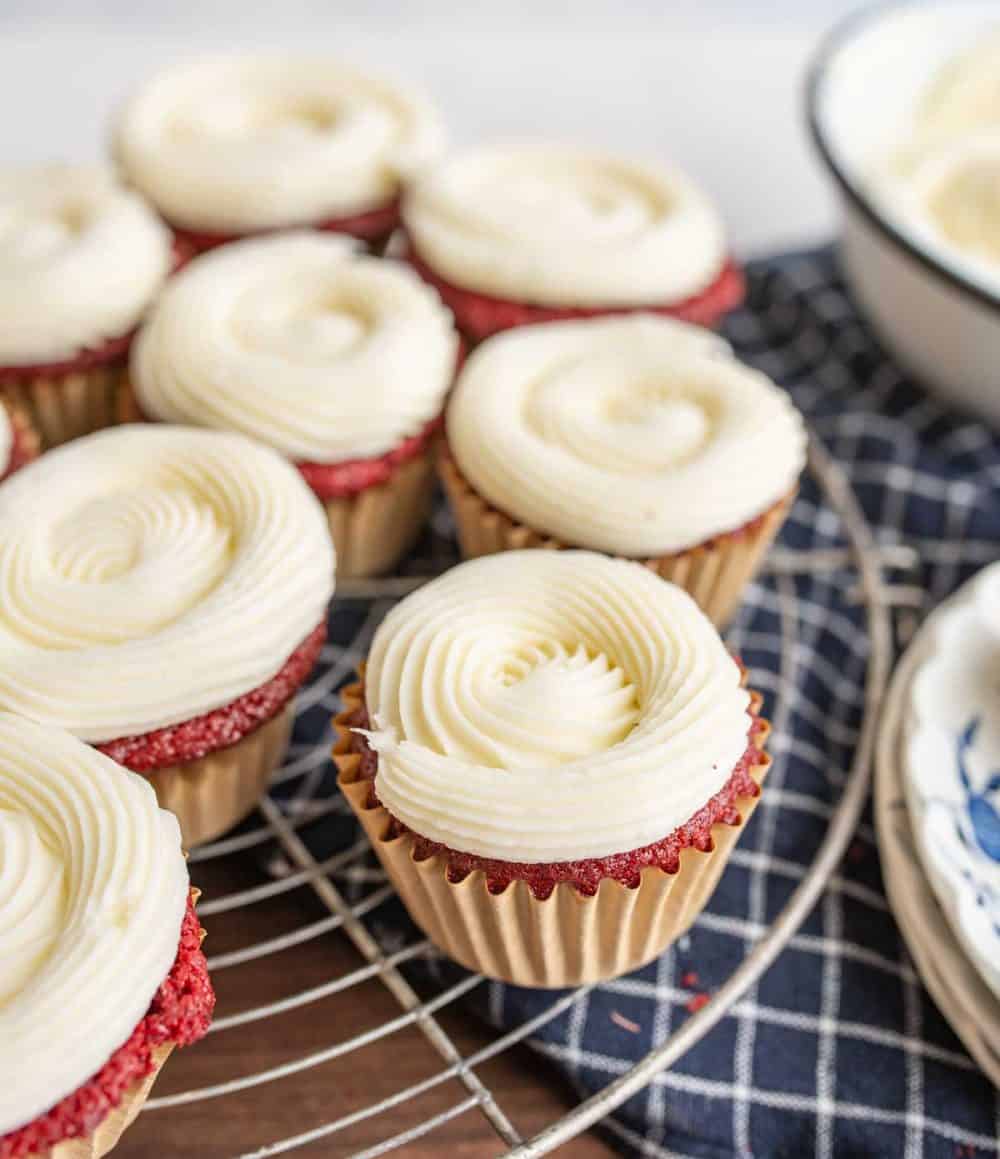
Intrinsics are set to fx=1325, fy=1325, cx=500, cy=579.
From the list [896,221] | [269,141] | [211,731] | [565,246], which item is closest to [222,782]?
[211,731]

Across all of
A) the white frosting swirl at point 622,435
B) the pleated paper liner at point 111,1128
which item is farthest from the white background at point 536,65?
the pleated paper liner at point 111,1128

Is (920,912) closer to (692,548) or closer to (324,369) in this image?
(692,548)

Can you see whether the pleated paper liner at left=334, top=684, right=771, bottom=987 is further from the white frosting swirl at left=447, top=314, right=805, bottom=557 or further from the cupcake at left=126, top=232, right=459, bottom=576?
the cupcake at left=126, top=232, right=459, bottom=576

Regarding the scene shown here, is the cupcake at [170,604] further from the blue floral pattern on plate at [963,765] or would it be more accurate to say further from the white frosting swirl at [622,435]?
the blue floral pattern on plate at [963,765]

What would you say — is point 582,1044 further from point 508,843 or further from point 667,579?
point 667,579

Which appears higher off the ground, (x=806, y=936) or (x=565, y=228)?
(x=565, y=228)

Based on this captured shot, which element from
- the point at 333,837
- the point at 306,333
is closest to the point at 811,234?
the point at 306,333

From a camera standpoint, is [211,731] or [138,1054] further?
[211,731]

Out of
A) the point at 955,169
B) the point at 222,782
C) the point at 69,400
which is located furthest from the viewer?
the point at 955,169
